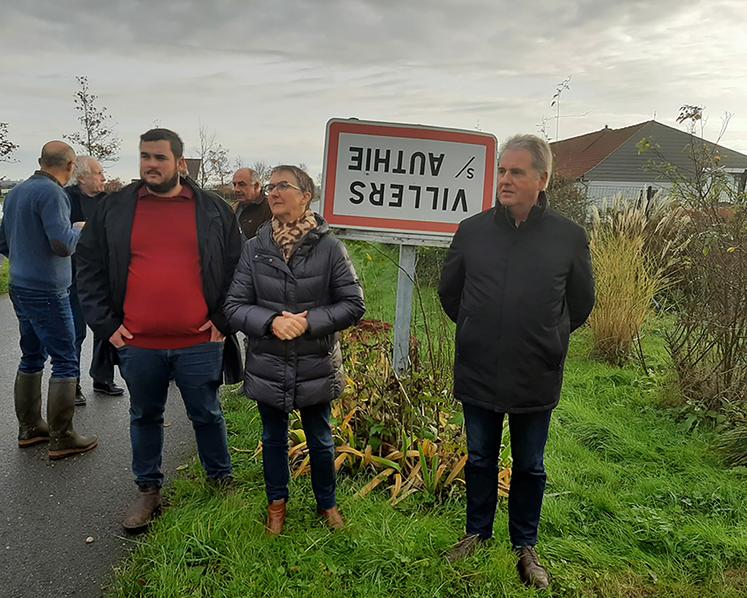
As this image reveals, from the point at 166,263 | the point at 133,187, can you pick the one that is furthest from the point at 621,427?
the point at 133,187

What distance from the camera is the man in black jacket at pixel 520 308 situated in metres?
2.23

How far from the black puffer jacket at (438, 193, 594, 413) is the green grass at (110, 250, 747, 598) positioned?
2.66 feet

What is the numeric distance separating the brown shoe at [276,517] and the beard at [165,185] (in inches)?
64.4

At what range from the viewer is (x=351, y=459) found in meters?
3.22

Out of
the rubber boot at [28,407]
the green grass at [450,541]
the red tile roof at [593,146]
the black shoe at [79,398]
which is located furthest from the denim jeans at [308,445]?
the red tile roof at [593,146]

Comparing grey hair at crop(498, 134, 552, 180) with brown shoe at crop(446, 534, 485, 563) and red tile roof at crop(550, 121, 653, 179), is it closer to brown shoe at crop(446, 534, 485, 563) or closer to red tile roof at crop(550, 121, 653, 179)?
brown shoe at crop(446, 534, 485, 563)

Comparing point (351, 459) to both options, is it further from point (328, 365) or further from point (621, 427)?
point (621, 427)

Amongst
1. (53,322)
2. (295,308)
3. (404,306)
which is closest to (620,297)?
(404,306)

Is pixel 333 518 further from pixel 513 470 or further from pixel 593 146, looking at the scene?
pixel 593 146

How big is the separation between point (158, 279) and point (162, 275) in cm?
3

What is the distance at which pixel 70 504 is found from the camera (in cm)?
302

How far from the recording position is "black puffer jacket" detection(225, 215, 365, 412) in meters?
2.47

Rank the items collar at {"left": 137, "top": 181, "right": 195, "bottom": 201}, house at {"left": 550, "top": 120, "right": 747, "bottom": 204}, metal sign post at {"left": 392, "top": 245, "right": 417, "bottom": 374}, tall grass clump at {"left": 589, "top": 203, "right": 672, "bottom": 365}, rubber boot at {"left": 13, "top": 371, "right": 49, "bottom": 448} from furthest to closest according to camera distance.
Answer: house at {"left": 550, "top": 120, "right": 747, "bottom": 204}
tall grass clump at {"left": 589, "top": 203, "right": 672, "bottom": 365}
rubber boot at {"left": 13, "top": 371, "right": 49, "bottom": 448}
metal sign post at {"left": 392, "top": 245, "right": 417, "bottom": 374}
collar at {"left": 137, "top": 181, "right": 195, "bottom": 201}

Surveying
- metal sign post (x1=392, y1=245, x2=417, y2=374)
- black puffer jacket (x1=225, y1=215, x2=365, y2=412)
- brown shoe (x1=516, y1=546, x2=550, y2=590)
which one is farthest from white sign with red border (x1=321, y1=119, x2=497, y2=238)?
brown shoe (x1=516, y1=546, x2=550, y2=590)
